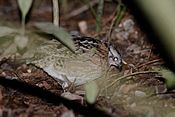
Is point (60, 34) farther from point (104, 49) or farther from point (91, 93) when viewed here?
point (104, 49)

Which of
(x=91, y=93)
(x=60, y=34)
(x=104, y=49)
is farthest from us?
(x=104, y=49)

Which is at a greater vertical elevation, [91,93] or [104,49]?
[104,49]

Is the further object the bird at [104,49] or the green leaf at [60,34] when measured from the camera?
the bird at [104,49]

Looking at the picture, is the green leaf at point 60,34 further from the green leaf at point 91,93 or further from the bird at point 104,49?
the bird at point 104,49

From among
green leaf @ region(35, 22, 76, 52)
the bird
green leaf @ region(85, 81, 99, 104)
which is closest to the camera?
green leaf @ region(85, 81, 99, 104)

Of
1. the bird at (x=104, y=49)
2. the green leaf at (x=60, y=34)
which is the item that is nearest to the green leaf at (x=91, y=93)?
the green leaf at (x=60, y=34)

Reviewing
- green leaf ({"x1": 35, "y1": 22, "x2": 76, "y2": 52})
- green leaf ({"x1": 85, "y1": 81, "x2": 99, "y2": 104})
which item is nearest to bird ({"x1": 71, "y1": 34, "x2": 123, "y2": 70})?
green leaf ({"x1": 35, "y1": 22, "x2": 76, "y2": 52})

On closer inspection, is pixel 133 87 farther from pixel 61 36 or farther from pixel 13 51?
pixel 13 51

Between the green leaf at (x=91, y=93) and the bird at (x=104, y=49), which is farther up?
the bird at (x=104, y=49)

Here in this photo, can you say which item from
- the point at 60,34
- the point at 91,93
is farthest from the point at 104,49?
the point at 91,93

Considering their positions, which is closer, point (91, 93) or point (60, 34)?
point (91, 93)

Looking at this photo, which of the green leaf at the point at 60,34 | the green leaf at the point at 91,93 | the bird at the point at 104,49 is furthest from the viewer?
the bird at the point at 104,49

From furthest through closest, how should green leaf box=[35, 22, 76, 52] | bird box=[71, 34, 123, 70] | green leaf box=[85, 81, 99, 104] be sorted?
bird box=[71, 34, 123, 70] → green leaf box=[35, 22, 76, 52] → green leaf box=[85, 81, 99, 104]

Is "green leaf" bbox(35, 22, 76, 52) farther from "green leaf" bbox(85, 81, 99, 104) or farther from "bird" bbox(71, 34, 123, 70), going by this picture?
"bird" bbox(71, 34, 123, 70)
